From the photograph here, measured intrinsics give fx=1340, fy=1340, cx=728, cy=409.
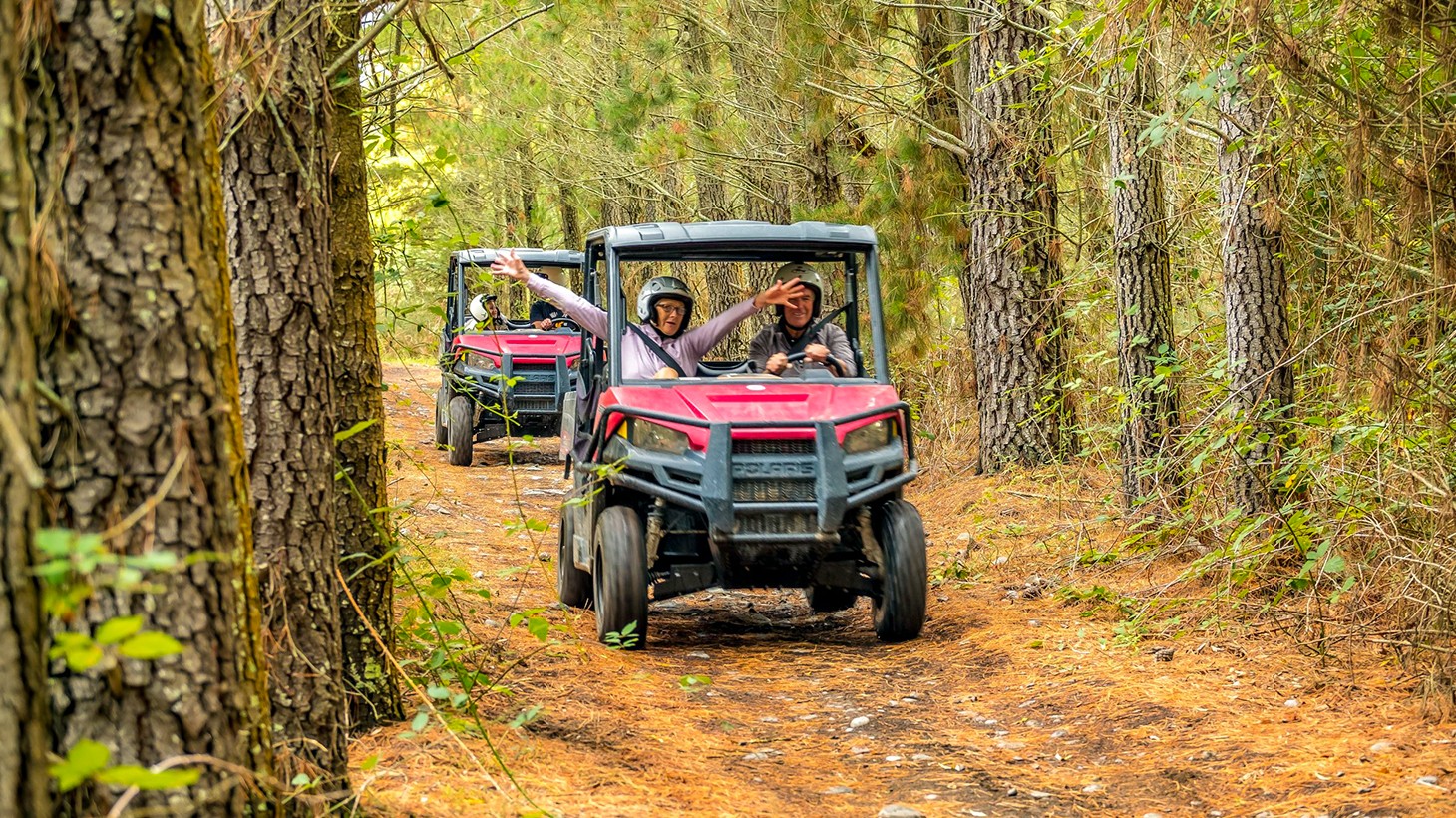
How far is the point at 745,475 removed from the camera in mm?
6129

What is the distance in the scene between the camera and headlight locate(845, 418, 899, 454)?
6355 millimetres

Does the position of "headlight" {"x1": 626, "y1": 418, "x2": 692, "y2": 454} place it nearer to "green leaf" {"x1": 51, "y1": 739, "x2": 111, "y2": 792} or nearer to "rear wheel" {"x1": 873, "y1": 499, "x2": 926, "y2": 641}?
"rear wheel" {"x1": 873, "y1": 499, "x2": 926, "y2": 641}

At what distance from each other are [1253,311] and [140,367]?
5532 mm

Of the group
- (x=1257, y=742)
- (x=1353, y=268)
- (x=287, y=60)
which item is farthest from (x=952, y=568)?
(x=287, y=60)

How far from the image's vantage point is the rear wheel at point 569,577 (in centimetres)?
728

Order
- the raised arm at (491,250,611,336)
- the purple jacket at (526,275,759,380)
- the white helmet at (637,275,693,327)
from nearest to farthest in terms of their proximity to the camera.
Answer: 1. the raised arm at (491,250,611,336)
2. the purple jacket at (526,275,759,380)
3. the white helmet at (637,275,693,327)

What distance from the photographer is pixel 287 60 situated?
144 inches

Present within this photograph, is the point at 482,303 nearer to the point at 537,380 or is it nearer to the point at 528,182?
the point at 537,380

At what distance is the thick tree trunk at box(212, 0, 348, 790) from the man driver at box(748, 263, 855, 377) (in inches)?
138

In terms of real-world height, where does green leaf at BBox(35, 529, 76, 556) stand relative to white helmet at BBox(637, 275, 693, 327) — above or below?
below

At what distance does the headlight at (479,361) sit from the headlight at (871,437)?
7512mm

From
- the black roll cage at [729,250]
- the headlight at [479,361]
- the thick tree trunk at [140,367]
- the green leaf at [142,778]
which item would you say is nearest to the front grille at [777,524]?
the black roll cage at [729,250]

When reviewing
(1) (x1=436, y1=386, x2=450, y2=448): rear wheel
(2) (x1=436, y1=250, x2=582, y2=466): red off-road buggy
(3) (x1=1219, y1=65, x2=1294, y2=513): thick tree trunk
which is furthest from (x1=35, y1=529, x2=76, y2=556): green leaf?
(1) (x1=436, y1=386, x2=450, y2=448): rear wheel

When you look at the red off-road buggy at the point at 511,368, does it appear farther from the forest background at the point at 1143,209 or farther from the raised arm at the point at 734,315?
the raised arm at the point at 734,315
